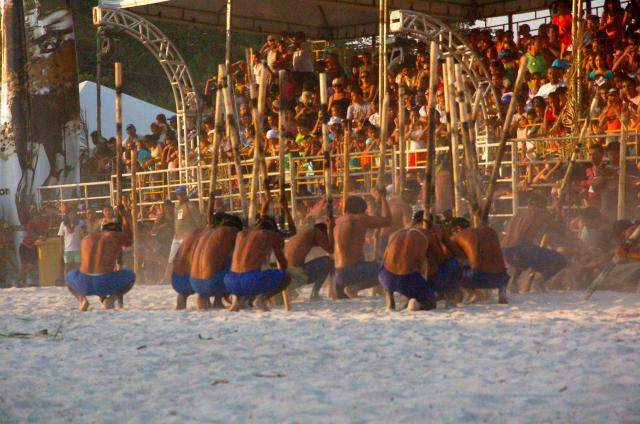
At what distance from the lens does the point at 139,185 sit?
2183 cm

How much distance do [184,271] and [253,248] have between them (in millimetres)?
1480

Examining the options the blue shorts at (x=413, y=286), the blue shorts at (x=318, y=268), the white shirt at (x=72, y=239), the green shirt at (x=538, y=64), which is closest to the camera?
the blue shorts at (x=413, y=286)

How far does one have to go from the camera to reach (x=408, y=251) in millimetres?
11586

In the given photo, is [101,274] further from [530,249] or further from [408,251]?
[530,249]

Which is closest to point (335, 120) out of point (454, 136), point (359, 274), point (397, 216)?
point (397, 216)

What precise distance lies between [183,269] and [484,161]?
583 cm

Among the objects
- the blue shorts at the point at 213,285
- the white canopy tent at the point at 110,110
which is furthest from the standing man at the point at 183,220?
the white canopy tent at the point at 110,110

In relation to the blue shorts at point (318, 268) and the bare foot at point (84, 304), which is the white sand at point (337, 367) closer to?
the bare foot at point (84, 304)

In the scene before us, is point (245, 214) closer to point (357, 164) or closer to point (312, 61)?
point (357, 164)

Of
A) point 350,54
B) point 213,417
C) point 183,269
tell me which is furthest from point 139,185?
point 213,417

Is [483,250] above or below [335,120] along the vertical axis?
below

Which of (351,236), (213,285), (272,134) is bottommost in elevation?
(213,285)

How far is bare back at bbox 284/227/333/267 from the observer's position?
1359 cm

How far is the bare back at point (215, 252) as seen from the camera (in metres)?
12.9
